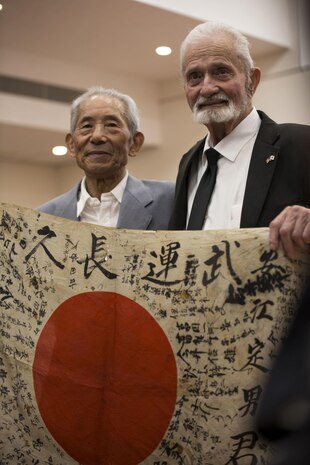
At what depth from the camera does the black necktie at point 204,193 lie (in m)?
2.27

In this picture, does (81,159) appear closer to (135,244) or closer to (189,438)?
(135,244)

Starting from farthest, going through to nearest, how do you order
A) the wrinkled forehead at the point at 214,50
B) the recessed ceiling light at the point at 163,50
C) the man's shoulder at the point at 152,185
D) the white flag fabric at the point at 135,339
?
the recessed ceiling light at the point at 163,50 < the man's shoulder at the point at 152,185 < the wrinkled forehead at the point at 214,50 < the white flag fabric at the point at 135,339

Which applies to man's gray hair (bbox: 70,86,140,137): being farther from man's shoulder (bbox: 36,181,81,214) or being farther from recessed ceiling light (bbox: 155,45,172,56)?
recessed ceiling light (bbox: 155,45,172,56)

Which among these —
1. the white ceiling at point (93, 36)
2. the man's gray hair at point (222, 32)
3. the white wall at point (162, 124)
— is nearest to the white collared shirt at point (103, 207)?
the man's gray hair at point (222, 32)

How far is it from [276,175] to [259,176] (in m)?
0.05

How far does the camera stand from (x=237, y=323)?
6.00 feet

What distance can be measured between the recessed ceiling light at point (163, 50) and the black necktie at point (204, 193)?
234 inches

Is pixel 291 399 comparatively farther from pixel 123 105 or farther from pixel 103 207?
pixel 123 105

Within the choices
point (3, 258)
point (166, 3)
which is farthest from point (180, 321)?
point (166, 3)

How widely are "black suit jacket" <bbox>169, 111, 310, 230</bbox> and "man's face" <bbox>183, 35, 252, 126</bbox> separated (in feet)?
0.48

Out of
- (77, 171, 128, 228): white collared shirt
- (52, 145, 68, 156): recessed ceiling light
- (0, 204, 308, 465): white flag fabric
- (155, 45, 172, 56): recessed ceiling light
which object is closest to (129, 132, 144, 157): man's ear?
(77, 171, 128, 228): white collared shirt

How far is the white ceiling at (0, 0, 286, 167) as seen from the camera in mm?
6980

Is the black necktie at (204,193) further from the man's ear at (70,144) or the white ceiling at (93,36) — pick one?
the white ceiling at (93,36)

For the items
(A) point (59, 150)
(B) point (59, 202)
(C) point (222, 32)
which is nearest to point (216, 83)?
(C) point (222, 32)
